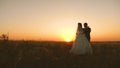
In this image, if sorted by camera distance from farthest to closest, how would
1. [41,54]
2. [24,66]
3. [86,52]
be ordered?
[86,52] < [41,54] < [24,66]

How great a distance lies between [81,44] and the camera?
22.5m

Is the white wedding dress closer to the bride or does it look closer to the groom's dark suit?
the bride

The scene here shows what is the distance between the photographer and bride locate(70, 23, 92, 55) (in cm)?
2242

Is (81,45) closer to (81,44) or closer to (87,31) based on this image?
(81,44)

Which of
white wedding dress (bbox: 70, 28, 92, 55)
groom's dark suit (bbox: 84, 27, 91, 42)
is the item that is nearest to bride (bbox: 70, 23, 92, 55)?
white wedding dress (bbox: 70, 28, 92, 55)

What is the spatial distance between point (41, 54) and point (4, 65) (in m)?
5.68

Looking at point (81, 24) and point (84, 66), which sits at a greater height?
point (81, 24)

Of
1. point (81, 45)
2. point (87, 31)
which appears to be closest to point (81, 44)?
point (81, 45)

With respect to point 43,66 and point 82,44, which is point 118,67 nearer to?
point 43,66

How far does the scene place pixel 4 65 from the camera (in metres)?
15.2

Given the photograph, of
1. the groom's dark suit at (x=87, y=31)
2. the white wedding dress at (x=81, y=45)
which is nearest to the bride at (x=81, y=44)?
the white wedding dress at (x=81, y=45)

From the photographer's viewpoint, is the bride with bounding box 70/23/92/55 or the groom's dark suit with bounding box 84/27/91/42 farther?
the groom's dark suit with bounding box 84/27/91/42

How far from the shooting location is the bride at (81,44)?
22422 mm

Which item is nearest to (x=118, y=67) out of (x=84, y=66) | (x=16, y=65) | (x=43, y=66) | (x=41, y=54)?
(x=84, y=66)
